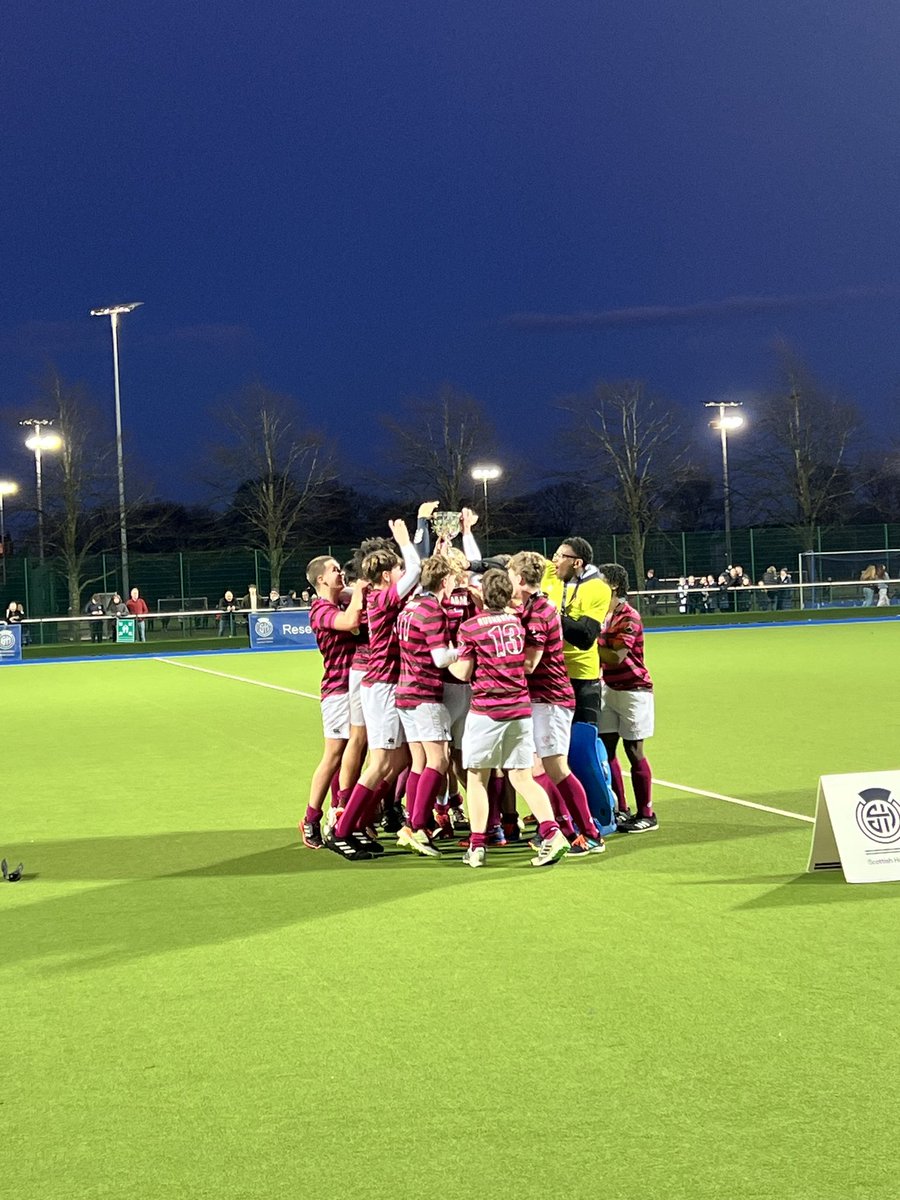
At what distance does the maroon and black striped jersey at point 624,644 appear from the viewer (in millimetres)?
9633

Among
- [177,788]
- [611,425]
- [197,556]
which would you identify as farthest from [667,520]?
[177,788]

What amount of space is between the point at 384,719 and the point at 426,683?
1.37 ft

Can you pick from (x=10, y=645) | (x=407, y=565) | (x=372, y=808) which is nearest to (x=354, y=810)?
(x=372, y=808)

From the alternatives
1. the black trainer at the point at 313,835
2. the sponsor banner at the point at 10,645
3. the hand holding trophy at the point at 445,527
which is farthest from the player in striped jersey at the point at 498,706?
the sponsor banner at the point at 10,645

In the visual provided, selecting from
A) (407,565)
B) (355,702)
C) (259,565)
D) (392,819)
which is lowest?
(392,819)

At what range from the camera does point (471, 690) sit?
9039mm

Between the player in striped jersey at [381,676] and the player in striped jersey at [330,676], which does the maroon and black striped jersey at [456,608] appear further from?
the player in striped jersey at [330,676]

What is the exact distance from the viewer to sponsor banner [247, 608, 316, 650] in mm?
35406

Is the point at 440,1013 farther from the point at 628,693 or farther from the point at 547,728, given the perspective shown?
the point at 628,693

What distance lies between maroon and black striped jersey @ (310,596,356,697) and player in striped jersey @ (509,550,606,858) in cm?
126

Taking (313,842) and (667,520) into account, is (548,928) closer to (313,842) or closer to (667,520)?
(313,842)

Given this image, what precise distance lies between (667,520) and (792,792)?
58.5 meters

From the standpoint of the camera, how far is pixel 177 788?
12.5m

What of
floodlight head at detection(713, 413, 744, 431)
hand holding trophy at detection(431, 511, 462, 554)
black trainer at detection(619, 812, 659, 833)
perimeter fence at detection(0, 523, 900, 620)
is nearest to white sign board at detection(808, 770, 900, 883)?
black trainer at detection(619, 812, 659, 833)
